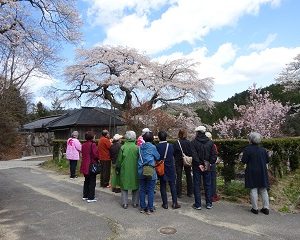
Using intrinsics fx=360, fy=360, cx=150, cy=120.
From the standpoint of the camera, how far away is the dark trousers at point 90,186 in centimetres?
862

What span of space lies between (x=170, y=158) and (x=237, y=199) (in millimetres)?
2076

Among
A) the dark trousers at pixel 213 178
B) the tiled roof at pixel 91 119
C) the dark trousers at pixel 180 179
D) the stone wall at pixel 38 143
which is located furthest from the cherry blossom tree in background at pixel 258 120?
the dark trousers at pixel 213 178

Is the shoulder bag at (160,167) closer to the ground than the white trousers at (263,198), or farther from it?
farther from it

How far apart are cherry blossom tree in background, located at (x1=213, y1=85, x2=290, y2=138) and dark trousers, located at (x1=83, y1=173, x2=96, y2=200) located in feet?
66.7

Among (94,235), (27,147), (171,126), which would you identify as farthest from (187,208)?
(27,147)

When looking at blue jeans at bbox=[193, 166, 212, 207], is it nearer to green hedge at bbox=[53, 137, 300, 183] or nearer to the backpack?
the backpack

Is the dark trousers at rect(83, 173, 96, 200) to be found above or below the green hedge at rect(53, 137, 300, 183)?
below

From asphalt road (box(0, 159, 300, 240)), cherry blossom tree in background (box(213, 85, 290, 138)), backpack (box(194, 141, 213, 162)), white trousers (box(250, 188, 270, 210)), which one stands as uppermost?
cherry blossom tree in background (box(213, 85, 290, 138))

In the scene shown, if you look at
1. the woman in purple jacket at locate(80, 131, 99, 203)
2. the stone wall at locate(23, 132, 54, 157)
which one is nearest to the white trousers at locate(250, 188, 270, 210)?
the woman in purple jacket at locate(80, 131, 99, 203)

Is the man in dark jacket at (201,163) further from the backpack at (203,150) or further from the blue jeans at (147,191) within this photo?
the blue jeans at (147,191)

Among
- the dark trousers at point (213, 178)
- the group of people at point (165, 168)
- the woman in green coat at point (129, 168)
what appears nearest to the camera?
the group of people at point (165, 168)

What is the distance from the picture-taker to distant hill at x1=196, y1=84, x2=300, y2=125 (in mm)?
35188

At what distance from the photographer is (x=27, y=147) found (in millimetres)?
34219

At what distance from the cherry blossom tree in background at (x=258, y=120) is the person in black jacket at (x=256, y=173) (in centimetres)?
1998
